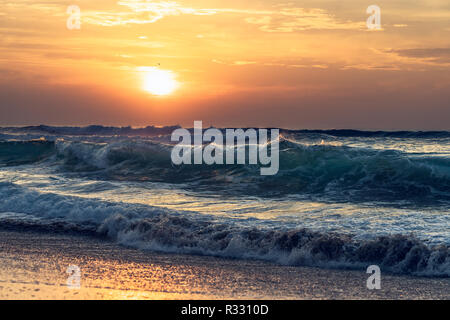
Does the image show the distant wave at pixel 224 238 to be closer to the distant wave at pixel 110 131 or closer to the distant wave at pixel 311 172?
the distant wave at pixel 311 172

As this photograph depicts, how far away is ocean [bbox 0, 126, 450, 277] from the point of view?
25.8ft

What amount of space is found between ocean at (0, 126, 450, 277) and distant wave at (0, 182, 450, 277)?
0.02 m

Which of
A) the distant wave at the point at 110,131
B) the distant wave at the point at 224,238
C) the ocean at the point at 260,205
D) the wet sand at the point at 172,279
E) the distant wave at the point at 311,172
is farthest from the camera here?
the distant wave at the point at 110,131

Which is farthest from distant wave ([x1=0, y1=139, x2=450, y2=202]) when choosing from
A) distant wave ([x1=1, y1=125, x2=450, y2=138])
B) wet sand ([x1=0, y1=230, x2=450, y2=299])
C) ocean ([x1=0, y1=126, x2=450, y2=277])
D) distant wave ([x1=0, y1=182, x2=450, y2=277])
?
distant wave ([x1=1, y1=125, x2=450, y2=138])

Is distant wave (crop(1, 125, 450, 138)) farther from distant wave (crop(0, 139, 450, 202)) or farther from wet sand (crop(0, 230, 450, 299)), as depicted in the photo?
wet sand (crop(0, 230, 450, 299))

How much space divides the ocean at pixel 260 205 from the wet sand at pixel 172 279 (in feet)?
1.80

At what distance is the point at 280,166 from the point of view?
17.1 metres

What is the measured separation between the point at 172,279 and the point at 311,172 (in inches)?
401

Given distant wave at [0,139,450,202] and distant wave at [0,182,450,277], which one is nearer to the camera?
distant wave at [0,182,450,277]

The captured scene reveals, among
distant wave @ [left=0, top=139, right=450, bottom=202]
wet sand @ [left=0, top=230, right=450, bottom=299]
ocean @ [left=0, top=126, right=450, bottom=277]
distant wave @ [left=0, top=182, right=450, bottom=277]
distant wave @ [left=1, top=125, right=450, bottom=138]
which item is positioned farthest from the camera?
distant wave @ [left=1, top=125, right=450, bottom=138]

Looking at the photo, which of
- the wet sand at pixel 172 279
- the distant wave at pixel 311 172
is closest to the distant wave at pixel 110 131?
the distant wave at pixel 311 172

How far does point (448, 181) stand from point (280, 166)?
490cm

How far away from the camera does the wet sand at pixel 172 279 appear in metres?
5.86
